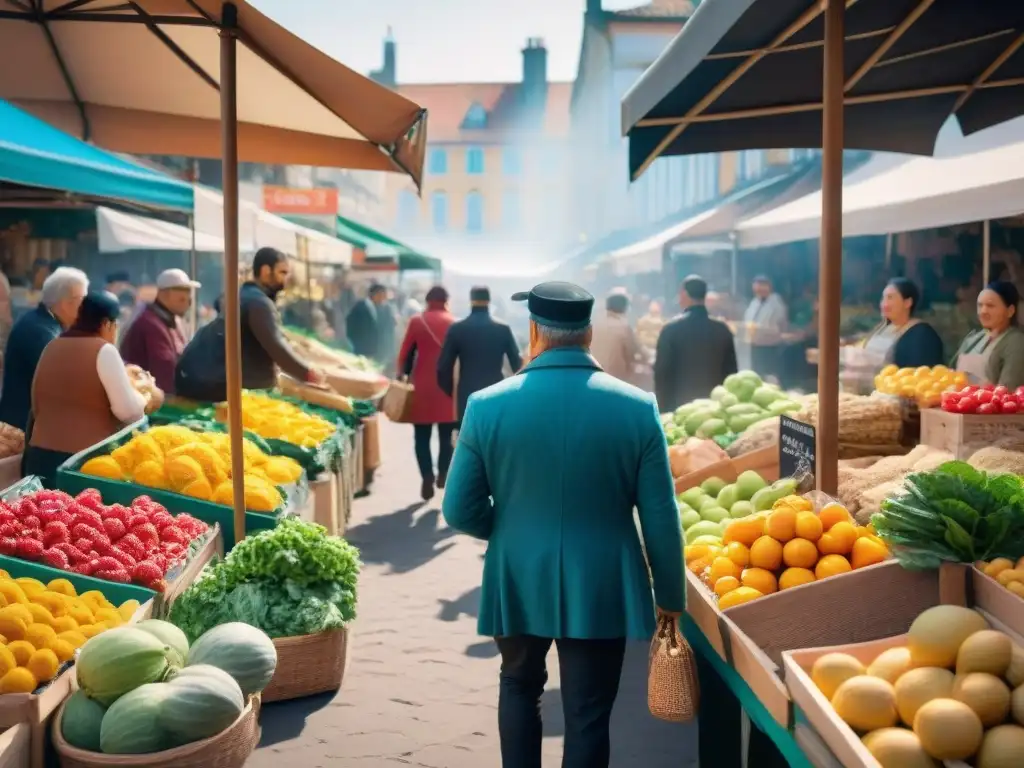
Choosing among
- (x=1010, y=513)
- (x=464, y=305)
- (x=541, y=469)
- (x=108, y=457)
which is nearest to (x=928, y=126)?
(x=1010, y=513)

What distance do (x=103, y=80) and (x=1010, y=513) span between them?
232 inches

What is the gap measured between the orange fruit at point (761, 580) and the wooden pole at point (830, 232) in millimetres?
755

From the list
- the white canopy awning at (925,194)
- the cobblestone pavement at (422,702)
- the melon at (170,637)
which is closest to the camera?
the melon at (170,637)

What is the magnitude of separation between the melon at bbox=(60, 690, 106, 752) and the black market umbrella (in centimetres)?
293

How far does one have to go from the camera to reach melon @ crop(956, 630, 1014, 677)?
2994 mm

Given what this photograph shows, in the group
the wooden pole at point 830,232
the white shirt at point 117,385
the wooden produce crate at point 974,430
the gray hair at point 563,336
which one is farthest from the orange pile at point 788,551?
the white shirt at point 117,385

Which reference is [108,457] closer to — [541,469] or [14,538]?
[14,538]

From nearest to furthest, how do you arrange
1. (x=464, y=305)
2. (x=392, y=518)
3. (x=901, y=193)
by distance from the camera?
1. (x=392, y=518)
2. (x=901, y=193)
3. (x=464, y=305)

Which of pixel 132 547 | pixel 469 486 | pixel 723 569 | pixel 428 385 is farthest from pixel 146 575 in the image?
pixel 428 385

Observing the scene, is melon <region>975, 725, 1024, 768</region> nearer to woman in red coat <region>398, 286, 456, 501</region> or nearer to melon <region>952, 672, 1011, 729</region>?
melon <region>952, 672, 1011, 729</region>

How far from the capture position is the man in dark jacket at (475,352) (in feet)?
34.1

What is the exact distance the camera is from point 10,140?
679 cm

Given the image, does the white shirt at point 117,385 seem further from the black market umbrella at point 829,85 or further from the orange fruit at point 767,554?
the orange fruit at point 767,554

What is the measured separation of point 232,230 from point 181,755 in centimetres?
253
